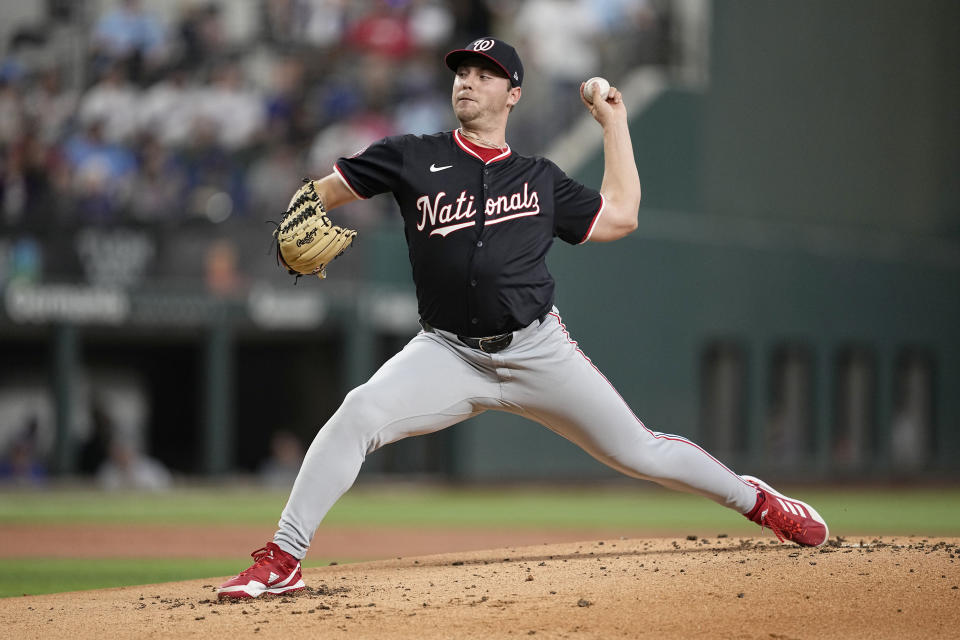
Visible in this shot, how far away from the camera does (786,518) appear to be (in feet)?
17.1

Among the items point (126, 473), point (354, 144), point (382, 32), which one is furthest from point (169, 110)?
point (126, 473)

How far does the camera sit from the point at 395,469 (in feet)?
54.4

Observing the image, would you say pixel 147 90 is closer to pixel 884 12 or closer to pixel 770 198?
pixel 770 198

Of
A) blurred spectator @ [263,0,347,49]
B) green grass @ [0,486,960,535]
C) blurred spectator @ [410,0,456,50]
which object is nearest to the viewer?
green grass @ [0,486,960,535]

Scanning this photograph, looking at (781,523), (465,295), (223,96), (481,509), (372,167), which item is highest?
(223,96)

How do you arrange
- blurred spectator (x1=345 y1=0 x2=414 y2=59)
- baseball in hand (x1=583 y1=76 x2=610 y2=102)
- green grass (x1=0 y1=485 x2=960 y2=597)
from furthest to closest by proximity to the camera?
1. blurred spectator (x1=345 y1=0 x2=414 y2=59)
2. green grass (x1=0 y1=485 x2=960 y2=597)
3. baseball in hand (x1=583 y1=76 x2=610 y2=102)

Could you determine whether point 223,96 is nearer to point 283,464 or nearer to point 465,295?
point 283,464

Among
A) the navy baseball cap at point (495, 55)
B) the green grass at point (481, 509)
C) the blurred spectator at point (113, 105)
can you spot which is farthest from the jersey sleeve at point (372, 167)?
the blurred spectator at point (113, 105)

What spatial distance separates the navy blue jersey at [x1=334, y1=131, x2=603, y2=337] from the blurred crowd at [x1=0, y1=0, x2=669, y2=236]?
34.9 feet

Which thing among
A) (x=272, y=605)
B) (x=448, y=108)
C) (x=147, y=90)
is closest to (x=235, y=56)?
(x=147, y=90)

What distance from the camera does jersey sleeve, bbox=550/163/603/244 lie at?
4.85 meters

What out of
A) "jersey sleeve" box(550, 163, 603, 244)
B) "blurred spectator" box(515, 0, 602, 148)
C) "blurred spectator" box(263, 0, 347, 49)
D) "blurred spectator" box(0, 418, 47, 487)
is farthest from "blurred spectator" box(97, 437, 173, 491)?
"jersey sleeve" box(550, 163, 603, 244)

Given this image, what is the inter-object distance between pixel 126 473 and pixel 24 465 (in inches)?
41.7

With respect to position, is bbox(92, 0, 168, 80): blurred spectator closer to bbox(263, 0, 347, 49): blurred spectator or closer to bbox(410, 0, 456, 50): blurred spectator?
bbox(263, 0, 347, 49): blurred spectator
